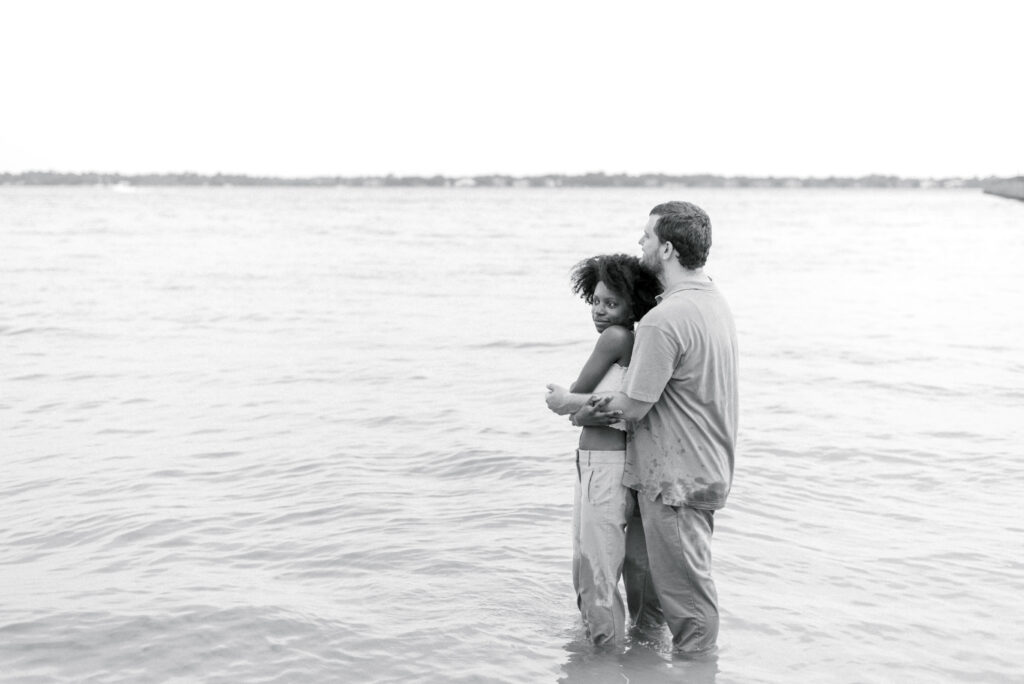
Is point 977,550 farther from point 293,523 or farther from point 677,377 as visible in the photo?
point 293,523

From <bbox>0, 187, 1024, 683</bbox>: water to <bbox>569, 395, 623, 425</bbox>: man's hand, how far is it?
50.2 inches

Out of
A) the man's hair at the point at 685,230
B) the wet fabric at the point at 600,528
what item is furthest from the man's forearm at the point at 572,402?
the man's hair at the point at 685,230

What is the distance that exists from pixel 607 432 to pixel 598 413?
0.21 meters

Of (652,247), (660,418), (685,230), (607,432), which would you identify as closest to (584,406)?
(607,432)

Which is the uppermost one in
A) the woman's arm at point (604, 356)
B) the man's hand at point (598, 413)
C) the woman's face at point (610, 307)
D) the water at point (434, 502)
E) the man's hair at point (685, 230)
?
the man's hair at point (685, 230)

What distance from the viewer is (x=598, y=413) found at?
4.67 meters

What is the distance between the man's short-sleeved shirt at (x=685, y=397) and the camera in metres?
4.54

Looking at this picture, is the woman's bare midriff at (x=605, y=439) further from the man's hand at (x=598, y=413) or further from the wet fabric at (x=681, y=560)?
the wet fabric at (x=681, y=560)

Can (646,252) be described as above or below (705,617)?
above

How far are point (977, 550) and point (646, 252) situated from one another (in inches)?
155

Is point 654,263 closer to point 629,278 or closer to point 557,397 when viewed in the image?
point 629,278

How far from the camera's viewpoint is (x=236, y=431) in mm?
10445

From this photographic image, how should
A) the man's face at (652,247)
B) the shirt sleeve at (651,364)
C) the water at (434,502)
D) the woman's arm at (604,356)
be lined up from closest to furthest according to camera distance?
1. the shirt sleeve at (651,364)
2. the man's face at (652,247)
3. the woman's arm at (604,356)
4. the water at (434,502)

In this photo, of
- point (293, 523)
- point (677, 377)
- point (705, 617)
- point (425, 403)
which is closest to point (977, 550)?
point (705, 617)
